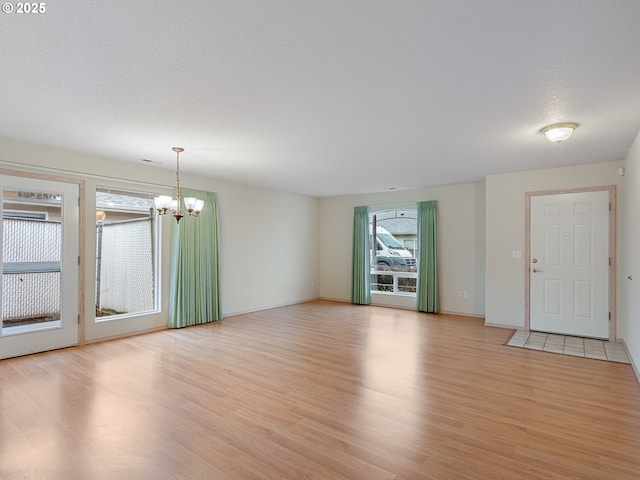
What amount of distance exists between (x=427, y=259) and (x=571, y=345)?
278 centimetres

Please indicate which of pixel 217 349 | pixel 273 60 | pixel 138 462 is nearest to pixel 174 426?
pixel 138 462

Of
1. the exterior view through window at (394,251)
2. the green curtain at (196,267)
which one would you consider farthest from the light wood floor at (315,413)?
the exterior view through window at (394,251)

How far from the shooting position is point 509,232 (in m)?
5.44

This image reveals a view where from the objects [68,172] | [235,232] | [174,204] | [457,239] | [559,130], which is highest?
[559,130]

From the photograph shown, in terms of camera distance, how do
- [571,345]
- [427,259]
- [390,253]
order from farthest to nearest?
[390,253] → [427,259] → [571,345]

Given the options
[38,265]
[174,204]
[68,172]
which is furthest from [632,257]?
[38,265]

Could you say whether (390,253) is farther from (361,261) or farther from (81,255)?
(81,255)

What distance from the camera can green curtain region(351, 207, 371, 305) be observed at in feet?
25.1

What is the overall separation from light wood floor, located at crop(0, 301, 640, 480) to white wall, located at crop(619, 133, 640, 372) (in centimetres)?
48

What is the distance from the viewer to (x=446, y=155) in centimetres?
446

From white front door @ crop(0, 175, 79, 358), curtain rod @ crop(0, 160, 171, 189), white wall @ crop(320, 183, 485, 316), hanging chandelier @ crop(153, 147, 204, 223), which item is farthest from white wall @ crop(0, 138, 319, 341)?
white wall @ crop(320, 183, 485, 316)

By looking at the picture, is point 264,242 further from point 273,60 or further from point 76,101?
point 273,60

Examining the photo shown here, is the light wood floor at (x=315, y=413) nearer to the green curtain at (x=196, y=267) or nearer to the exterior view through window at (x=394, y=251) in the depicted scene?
the green curtain at (x=196, y=267)

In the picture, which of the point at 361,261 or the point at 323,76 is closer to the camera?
the point at 323,76
